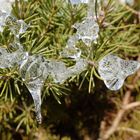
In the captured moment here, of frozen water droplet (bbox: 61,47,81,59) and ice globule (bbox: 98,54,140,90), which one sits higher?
frozen water droplet (bbox: 61,47,81,59)

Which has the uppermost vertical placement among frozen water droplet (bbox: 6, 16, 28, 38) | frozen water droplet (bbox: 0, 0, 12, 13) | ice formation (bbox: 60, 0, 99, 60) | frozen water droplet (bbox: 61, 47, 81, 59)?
frozen water droplet (bbox: 0, 0, 12, 13)

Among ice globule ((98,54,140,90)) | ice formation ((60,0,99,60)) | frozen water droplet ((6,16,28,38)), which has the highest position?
frozen water droplet ((6,16,28,38))

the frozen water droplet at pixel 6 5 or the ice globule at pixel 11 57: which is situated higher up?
the frozen water droplet at pixel 6 5

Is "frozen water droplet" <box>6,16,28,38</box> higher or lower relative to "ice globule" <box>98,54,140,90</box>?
higher

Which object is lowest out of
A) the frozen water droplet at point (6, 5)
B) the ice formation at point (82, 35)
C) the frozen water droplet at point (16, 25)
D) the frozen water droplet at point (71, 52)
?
the frozen water droplet at point (71, 52)

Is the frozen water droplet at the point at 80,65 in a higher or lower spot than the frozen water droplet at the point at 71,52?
lower

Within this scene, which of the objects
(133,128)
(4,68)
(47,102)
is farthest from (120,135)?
(4,68)
